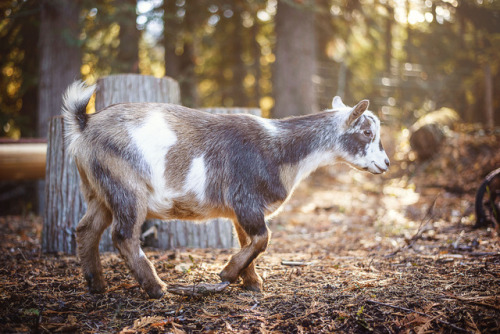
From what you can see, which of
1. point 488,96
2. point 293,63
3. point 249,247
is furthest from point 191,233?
point 488,96

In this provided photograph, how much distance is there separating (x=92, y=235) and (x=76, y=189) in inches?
52.0

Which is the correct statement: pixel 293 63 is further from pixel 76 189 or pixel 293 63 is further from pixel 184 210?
pixel 184 210

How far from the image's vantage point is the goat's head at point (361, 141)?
3836 mm

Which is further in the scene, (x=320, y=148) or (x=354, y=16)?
(x=354, y=16)

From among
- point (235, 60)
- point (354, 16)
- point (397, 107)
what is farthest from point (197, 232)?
point (397, 107)

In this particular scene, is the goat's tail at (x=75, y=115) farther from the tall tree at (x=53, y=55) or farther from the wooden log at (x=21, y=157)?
the tall tree at (x=53, y=55)

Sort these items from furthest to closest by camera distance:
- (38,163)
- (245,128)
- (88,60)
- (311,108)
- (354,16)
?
(354,16)
(311,108)
(88,60)
(38,163)
(245,128)

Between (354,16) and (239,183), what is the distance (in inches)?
359

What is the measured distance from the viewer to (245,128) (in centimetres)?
358

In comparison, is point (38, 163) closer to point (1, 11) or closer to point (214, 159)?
point (214, 159)

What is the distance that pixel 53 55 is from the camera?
24.4ft

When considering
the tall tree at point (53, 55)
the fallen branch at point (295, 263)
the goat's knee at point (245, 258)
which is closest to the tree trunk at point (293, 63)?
the tall tree at point (53, 55)

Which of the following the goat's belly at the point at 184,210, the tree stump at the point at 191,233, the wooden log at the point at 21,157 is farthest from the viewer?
the wooden log at the point at 21,157

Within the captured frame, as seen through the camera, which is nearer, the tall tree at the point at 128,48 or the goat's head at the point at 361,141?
the goat's head at the point at 361,141
